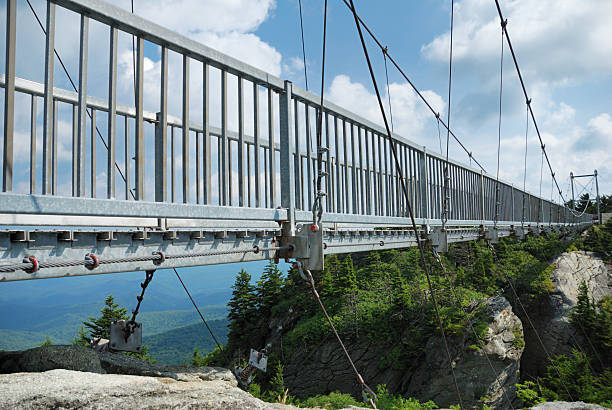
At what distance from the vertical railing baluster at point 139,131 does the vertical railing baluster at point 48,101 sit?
1.80 ft

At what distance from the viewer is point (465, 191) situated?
1166cm

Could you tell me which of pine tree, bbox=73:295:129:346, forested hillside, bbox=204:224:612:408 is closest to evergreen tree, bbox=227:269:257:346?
forested hillside, bbox=204:224:612:408

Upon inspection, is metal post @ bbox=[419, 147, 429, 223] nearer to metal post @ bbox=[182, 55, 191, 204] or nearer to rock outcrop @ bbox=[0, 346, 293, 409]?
rock outcrop @ bbox=[0, 346, 293, 409]

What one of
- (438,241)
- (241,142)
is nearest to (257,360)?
(241,142)

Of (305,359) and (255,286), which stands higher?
(255,286)

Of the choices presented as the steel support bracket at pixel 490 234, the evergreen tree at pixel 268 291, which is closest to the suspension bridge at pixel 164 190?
the steel support bracket at pixel 490 234

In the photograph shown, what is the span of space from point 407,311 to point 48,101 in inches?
580

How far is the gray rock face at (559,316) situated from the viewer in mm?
15867

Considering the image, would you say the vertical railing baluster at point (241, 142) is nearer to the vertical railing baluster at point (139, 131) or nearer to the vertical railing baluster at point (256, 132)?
the vertical railing baluster at point (256, 132)

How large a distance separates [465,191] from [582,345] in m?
8.98

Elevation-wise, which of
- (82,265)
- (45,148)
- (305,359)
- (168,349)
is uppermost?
(45,148)

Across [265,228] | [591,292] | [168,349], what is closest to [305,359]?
[591,292]

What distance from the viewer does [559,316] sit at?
16625mm

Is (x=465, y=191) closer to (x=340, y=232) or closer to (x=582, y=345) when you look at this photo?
(x=340, y=232)
